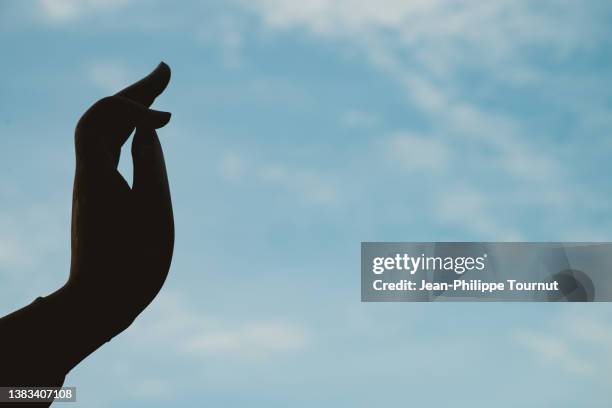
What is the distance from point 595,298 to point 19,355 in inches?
371

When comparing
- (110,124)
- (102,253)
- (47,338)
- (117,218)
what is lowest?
(47,338)

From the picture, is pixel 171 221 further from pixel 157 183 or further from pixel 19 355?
pixel 19 355

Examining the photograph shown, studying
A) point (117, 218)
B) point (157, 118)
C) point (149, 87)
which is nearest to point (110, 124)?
point (157, 118)

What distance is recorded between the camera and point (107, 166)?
7.37m

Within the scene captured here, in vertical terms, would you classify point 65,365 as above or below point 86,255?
below

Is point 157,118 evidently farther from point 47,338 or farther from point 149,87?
point 47,338

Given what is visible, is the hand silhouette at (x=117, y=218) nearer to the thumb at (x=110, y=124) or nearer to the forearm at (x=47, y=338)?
the thumb at (x=110, y=124)

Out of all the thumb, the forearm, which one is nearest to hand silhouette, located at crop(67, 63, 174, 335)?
the thumb

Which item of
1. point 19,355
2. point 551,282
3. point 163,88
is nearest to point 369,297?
point 551,282

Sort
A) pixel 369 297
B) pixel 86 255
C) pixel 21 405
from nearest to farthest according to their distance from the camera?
pixel 21 405, pixel 86 255, pixel 369 297

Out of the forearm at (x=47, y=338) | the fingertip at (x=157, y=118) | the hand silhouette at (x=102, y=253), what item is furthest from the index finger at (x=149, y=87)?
the forearm at (x=47, y=338)

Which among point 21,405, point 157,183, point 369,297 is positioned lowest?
point 21,405

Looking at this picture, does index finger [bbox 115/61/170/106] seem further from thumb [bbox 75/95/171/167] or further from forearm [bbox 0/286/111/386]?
forearm [bbox 0/286/111/386]

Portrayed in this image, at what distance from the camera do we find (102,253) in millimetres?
7188
